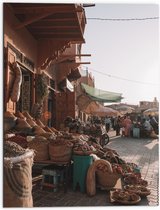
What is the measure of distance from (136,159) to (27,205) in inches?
245

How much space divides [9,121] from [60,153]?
130 centimetres

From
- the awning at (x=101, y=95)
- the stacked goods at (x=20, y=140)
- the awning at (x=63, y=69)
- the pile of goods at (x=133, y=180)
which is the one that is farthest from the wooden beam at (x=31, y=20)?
the awning at (x=101, y=95)

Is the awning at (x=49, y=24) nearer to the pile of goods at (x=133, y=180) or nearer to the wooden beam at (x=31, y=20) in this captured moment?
the wooden beam at (x=31, y=20)

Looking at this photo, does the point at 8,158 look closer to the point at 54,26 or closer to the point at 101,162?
the point at 101,162

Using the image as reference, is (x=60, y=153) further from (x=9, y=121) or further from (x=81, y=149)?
(x=9, y=121)

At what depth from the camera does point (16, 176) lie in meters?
3.57

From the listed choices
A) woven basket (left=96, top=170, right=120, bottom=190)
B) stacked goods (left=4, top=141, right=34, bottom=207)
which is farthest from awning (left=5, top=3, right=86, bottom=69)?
stacked goods (left=4, top=141, right=34, bottom=207)

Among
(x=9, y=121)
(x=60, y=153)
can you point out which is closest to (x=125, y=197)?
(x=60, y=153)

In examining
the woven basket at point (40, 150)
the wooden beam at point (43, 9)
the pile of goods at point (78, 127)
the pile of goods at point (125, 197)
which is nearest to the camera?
the pile of goods at point (125, 197)

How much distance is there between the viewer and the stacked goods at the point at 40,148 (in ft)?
20.1

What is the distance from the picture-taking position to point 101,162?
5812 mm

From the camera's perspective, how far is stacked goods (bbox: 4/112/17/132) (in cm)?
641

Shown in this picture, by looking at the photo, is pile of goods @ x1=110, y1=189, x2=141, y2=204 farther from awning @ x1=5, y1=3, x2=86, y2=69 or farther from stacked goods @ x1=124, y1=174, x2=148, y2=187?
awning @ x1=5, y1=3, x2=86, y2=69

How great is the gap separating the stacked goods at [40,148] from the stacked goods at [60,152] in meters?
0.12
